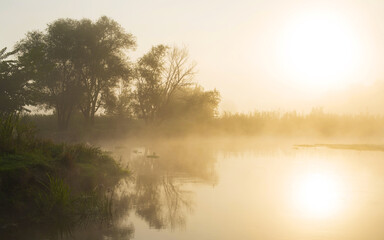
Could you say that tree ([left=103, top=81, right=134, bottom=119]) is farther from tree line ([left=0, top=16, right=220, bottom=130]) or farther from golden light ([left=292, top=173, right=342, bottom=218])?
golden light ([left=292, top=173, right=342, bottom=218])

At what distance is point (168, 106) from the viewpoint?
55750 millimetres

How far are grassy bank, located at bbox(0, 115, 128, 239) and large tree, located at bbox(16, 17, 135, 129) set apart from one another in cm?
3323

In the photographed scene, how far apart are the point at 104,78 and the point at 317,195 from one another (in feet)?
123

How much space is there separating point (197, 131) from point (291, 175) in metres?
34.6

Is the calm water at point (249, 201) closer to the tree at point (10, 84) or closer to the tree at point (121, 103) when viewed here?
the tree at point (10, 84)

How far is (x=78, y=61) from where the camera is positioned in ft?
156

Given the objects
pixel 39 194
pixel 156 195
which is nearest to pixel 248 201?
pixel 156 195

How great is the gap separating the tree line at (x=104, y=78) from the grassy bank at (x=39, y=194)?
1211 inches

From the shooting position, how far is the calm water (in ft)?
36.2

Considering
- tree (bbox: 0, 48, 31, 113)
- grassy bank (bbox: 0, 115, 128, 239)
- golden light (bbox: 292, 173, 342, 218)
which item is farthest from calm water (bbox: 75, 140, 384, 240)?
tree (bbox: 0, 48, 31, 113)

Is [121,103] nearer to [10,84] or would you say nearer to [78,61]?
[78,61]

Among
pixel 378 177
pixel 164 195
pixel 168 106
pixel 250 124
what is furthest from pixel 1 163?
pixel 250 124

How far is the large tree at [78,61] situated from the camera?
46.6m

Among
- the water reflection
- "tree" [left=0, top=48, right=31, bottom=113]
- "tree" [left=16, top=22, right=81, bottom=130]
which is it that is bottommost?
the water reflection
